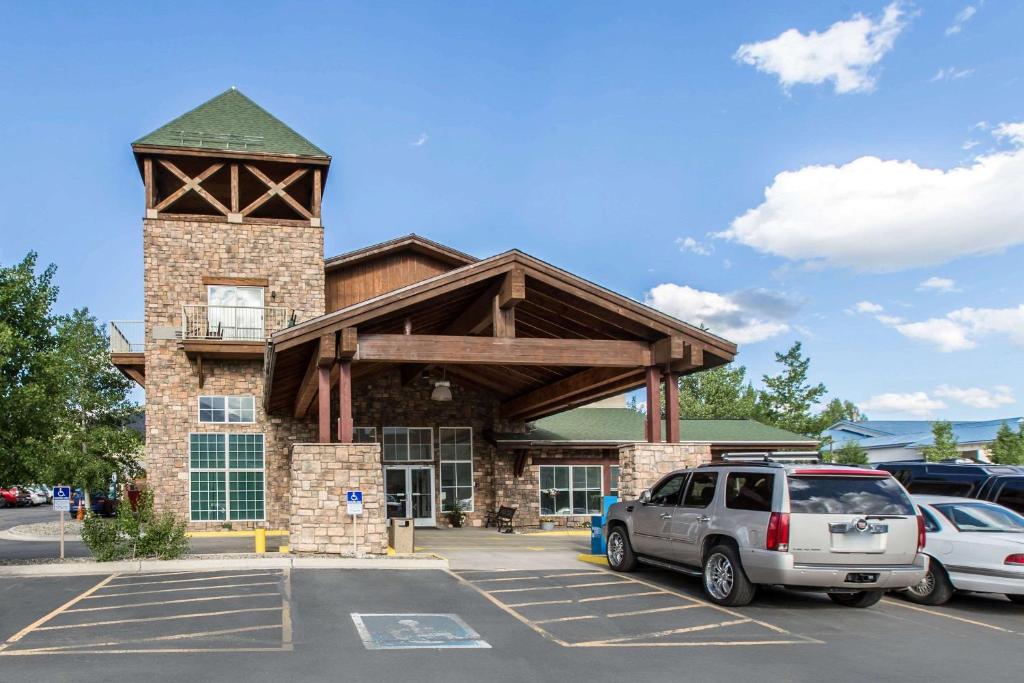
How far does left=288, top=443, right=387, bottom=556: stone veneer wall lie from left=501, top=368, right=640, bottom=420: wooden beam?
5572mm

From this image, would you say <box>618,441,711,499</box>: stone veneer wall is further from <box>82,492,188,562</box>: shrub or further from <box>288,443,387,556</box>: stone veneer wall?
<box>82,492,188,562</box>: shrub

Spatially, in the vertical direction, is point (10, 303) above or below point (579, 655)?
above

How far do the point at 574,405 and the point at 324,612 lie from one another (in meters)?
14.4

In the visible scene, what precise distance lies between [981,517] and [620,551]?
519 centimetres

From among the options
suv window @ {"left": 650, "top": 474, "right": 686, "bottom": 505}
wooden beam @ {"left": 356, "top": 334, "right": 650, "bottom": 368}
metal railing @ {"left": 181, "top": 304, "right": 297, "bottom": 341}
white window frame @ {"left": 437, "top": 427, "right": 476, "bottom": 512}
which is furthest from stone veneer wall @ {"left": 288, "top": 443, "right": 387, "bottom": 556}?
white window frame @ {"left": 437, "top": 427, "right": 476, "bottom": 512}

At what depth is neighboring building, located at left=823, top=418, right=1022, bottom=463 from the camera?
36.9 m

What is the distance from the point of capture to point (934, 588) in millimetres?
11531

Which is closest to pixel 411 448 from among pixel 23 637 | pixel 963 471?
pixel 963 471

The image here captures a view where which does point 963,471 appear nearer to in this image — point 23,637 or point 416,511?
point 23,637

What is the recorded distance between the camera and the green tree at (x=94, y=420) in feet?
94.4

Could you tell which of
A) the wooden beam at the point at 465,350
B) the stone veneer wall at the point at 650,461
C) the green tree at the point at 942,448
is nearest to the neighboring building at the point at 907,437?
the green tree at the point at 942,448

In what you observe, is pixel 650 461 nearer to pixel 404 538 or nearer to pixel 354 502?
pixel 404 538

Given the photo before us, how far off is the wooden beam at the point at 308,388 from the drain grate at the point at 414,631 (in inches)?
272

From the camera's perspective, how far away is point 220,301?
82.0ft
